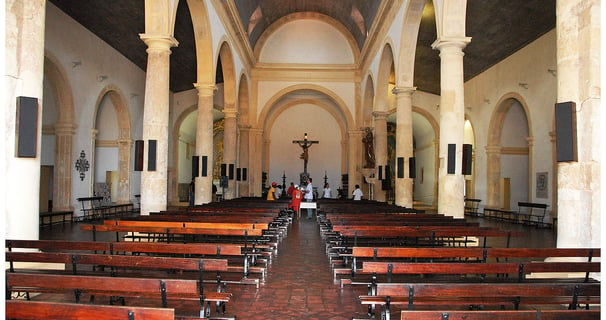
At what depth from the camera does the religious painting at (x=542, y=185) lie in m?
16.6

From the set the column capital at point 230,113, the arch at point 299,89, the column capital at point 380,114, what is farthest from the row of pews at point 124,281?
the arch at point 299,89

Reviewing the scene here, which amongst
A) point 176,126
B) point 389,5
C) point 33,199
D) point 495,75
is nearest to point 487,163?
point 495,75

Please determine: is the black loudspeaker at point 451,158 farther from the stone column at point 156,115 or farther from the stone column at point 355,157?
the stone column at point 355,157

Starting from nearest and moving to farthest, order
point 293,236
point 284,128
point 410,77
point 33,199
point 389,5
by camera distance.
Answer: point 33,199
point 293,236
point 410,77
point 389,5
point 284,128

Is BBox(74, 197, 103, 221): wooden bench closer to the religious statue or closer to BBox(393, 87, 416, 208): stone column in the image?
BBox(393, 87, 416, 208): stone column

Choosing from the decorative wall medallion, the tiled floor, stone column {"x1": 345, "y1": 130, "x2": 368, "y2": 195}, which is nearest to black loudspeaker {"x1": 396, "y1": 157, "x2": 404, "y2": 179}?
the tiled floor

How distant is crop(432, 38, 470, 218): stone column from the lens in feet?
34.2

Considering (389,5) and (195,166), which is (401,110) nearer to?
(389,5)

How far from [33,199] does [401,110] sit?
11.6 metres

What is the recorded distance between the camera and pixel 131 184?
20438 mm

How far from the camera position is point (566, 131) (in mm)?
6023

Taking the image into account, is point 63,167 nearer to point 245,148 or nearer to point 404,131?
point 404,131

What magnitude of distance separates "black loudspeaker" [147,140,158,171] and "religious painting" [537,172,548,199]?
1296 centimetres

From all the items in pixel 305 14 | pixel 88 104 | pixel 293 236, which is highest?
pixel 305 14
